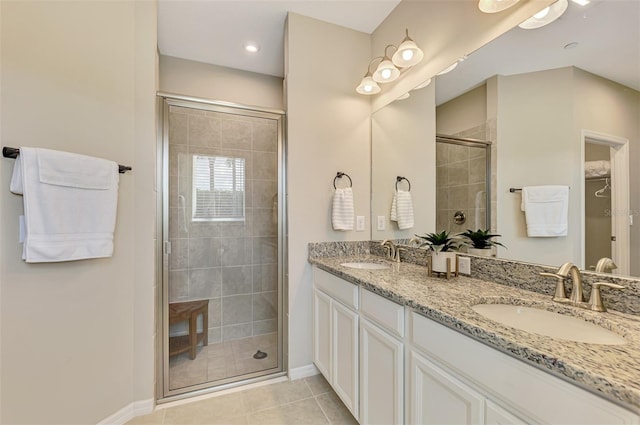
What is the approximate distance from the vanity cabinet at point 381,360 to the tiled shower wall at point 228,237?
1011 mm

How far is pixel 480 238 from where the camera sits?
1.54 m

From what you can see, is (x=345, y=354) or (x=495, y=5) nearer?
(x=495, y=5)

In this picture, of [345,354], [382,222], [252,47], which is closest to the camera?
[345,354]

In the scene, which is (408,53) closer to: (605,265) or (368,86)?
(368,86)

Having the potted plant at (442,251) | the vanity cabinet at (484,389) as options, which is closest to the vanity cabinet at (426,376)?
the vanity cabinet at (484,389)

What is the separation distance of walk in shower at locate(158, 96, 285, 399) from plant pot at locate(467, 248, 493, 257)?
1337mm

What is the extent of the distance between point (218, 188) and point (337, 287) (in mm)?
1223

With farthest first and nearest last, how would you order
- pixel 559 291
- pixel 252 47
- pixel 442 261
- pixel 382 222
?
pixel 252 47 → pixel 382 222 → pixel 442 261 → pixel 559 291

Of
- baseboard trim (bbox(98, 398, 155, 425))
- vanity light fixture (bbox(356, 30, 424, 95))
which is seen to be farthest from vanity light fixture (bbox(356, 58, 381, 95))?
baseboard trim (bbox(98, 398, 155, 425))

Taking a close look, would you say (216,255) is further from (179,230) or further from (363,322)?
(363,322)

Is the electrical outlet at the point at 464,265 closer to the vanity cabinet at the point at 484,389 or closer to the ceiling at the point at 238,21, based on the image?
the vanity cabinet at the point at 484,389

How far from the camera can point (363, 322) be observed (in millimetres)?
1487

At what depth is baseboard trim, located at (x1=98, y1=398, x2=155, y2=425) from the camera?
1685 mm

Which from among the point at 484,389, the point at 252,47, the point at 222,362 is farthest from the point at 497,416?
the point at 252,47
